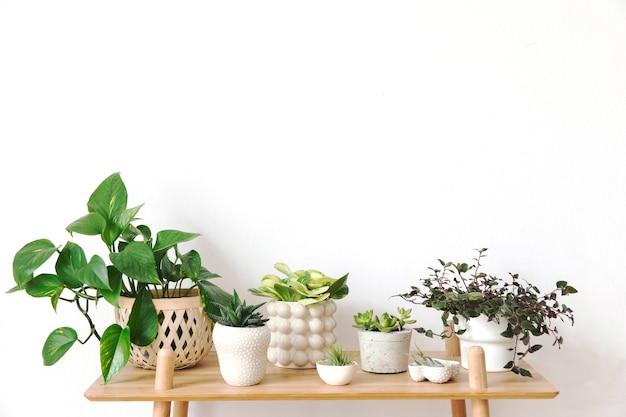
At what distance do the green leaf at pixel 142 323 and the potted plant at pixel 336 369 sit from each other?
0.30 m

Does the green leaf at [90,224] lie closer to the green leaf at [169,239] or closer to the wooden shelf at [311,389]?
the green leaf at [169,239]

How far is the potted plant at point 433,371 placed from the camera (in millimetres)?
1173

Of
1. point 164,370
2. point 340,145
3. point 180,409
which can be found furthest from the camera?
point 340,145

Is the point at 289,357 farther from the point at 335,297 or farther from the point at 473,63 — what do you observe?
the point at 473,63

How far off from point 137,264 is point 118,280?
10 centimetres

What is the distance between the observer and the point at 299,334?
1289 mm

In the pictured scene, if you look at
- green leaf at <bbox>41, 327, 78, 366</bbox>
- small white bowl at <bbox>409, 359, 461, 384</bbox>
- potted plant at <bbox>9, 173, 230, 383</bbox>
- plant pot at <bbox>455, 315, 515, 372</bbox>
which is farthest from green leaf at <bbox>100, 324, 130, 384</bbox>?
plant pot at <bbox>455, 315, 515, 372</bbox>

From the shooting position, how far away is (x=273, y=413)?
4.89ft

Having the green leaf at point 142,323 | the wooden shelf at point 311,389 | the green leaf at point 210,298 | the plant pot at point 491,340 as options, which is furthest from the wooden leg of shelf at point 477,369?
the green leaf at point 142,323

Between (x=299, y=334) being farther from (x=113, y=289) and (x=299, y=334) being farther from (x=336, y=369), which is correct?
(x=113, y=289)

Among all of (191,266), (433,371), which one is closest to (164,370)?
(191,266)

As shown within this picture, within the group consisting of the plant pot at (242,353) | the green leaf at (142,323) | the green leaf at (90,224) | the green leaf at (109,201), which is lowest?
the plant pot at (242,353)

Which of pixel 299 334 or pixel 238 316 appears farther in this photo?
pixel 299 334

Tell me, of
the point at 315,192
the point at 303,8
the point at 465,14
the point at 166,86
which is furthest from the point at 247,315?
the point at 465,14
